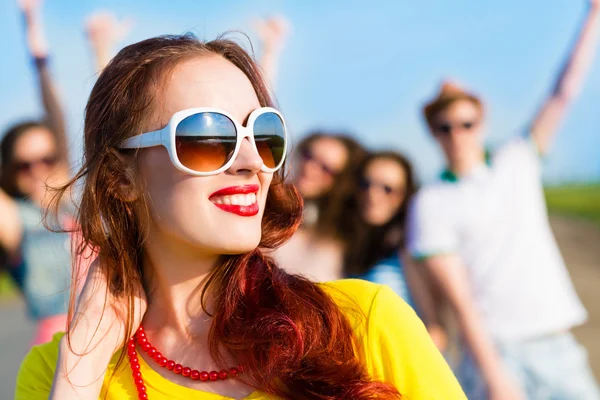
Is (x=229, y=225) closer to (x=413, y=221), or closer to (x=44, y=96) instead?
(x=413, y=221)

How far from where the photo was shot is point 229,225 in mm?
1612

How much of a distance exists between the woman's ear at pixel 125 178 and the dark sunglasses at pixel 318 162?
3137 mm

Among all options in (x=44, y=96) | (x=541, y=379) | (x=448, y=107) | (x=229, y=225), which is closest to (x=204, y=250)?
(x=229, y=225)

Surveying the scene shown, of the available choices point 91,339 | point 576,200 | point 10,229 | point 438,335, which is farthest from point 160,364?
point 576,200

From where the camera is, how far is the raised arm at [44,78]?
4875 mm

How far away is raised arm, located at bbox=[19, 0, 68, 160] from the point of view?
192 inches

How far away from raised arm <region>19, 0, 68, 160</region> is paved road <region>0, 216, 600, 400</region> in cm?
270

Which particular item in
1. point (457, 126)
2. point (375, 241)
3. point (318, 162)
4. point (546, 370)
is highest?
point (457, 126)

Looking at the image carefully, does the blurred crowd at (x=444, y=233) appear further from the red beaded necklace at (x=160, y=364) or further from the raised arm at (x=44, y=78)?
the red beaded necklace at (x=160, y=364)

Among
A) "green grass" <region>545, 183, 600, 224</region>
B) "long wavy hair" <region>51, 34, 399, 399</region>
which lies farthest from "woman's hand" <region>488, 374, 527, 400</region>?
"green grass" <region>545, 183, 600, 224</region>

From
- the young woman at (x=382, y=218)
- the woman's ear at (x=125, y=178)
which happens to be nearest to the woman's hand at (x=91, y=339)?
the woman's ear at (x=125, y=178)

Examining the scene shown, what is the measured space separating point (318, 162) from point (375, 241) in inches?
25.5

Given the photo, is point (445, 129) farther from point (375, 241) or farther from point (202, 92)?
point (202, 92)

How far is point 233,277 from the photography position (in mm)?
1725
